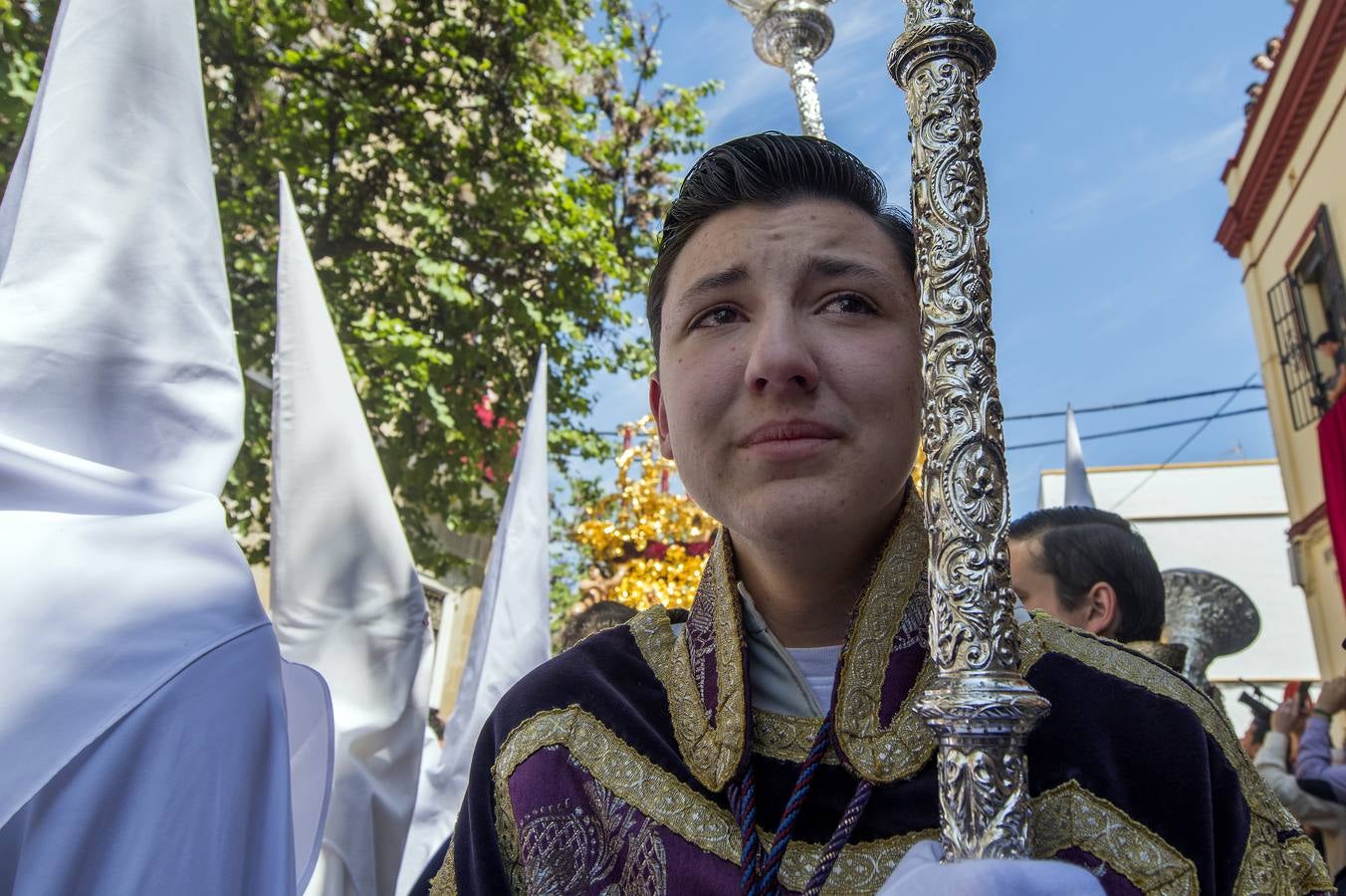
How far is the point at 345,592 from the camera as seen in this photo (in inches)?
119

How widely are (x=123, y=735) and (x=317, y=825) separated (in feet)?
1.85

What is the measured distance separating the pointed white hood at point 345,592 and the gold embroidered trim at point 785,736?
5.74 feet

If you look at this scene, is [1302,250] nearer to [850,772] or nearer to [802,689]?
[802,689]

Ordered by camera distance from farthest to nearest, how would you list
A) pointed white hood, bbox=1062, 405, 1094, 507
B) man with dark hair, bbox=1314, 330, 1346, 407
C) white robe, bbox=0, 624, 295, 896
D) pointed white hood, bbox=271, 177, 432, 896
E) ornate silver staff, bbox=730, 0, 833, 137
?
man with dark hair, bbox=1314, 330, 1346, 407 < pointed white hood, bbox=1062, 405, 1094, 507 < ornate silver staff, bbox=730, 0, 833, 137 < pointed white hood, bbox=271, 177, 432, 896 < white robe, bbox=0, 624, 295, 896

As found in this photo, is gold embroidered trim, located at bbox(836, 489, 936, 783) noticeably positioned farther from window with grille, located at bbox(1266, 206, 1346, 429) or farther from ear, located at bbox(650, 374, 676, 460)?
window with grille, located at bbox(1266, 206, 1346, 429)

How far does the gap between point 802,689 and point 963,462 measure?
2.03ft

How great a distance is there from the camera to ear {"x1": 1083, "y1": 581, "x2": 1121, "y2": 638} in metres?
3.14

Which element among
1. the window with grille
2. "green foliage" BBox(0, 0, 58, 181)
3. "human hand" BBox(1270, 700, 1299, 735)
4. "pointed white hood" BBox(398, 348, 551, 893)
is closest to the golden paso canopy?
"pointed white hood" BBox(398, 348, 551, 893)

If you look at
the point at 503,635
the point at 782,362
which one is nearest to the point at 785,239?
the point at 782,362

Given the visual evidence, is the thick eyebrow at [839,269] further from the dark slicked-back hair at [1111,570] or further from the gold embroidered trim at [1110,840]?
the dark slicked-back hair at [1111,570]

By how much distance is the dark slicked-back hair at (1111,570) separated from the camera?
3.16 metres

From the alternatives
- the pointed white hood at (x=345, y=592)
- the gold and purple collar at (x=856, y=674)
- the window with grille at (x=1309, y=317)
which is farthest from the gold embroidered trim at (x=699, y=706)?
the window with grille at (x=1309, y=317)

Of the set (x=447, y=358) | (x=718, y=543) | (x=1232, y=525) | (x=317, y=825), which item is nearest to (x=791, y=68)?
(x=718, y=543)

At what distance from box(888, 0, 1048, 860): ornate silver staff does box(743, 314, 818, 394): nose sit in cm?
26
